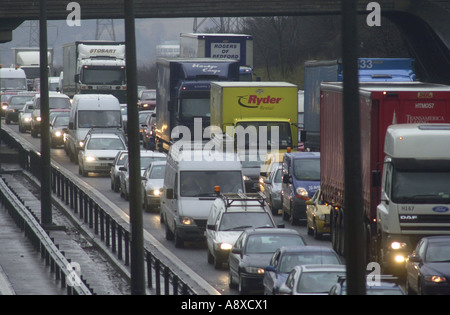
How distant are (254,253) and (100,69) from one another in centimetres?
4435

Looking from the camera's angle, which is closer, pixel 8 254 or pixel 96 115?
pixel 8 254

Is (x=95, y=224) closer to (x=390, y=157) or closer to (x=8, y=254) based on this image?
(x=8, y=254)

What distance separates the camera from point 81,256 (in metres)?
27.0

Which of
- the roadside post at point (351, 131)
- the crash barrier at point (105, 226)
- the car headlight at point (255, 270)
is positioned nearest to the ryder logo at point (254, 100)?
the crash barrier at point (105, 226)

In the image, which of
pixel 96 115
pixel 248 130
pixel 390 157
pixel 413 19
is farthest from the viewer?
pixel 413 19

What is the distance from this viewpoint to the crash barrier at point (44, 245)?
20.3 metres

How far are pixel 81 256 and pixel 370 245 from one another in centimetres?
678

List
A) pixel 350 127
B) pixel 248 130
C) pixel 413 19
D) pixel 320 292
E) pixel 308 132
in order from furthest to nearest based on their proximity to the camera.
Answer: pixel 413 19 < pixel 308 132 < pixel 248 130 < pixel 320 292 < pixel 350 127

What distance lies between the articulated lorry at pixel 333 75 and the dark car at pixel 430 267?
707 inches

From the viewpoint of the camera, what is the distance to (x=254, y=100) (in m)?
39.0

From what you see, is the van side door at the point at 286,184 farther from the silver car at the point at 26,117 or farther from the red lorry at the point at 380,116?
the silver car at the point at 26,117

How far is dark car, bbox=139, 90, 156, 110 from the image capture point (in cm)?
7669

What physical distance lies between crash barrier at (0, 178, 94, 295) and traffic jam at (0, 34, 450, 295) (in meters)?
3.04

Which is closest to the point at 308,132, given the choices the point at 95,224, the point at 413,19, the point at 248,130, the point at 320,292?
the point at 248,130
